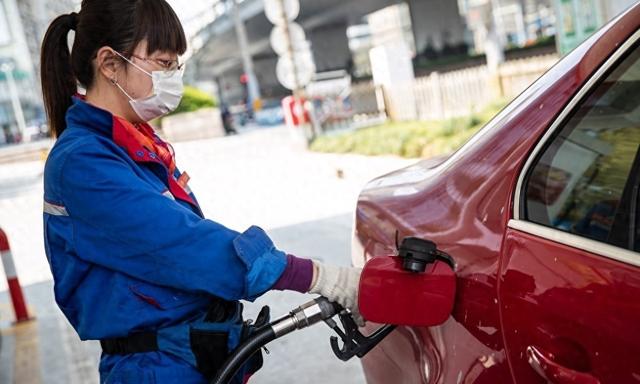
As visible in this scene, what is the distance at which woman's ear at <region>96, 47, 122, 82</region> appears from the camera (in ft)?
5.40

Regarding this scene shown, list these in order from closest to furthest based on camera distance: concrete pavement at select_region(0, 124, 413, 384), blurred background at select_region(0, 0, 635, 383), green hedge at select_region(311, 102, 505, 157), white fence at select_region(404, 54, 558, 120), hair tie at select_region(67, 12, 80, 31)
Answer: hair tie at select_region(67, 12, 80, 31)
concrete pavement at select_region(0, 124, 413, 384)
blurred background at select_region(0, 0, 635, 383)
green hedge at select_region(311, 102, 505, 157)
white fence at select_region(404, 54, 558, 120)

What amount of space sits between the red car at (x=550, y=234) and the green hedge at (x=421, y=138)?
27.4ft

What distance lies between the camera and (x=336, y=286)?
1.58 meters

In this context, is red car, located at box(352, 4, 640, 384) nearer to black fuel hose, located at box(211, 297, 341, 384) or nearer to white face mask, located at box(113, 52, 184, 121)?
black fuel hose, located at box(211, 297, 341, 384)

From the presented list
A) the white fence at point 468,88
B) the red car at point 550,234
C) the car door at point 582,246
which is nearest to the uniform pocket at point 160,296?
the red car at point 550,234

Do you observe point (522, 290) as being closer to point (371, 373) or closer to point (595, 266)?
point (595, 266)

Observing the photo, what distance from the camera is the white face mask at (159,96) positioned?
1.73m

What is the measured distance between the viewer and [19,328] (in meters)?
5.73

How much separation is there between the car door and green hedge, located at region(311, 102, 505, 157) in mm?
8407

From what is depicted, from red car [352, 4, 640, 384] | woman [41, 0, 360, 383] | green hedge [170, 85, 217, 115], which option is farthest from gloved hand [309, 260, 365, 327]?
green hedge [170, 85, 217, 115]

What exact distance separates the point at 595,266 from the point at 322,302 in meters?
0.60

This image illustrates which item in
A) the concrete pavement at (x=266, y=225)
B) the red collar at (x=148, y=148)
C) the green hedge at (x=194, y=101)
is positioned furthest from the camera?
the green hedge at (x=194, y=101)

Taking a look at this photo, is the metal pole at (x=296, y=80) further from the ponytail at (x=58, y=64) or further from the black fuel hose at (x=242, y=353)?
the black fuel hose at (x=242, y=353)

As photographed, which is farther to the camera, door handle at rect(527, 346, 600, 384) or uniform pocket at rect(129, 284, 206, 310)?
uniform pocket at rect(129, 284, 206, 310)
